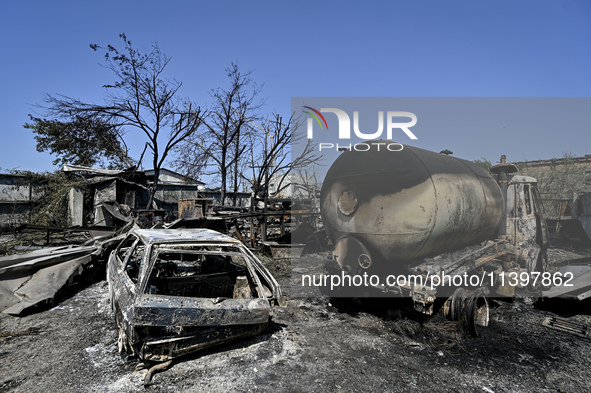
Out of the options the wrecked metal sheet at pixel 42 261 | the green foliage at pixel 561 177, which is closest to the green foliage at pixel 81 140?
the wrecked metal sheet at pixel 42 261

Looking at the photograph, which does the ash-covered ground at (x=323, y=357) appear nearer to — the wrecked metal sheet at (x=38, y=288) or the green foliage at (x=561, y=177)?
the wrecked metal sheet at (x=38, y=288)

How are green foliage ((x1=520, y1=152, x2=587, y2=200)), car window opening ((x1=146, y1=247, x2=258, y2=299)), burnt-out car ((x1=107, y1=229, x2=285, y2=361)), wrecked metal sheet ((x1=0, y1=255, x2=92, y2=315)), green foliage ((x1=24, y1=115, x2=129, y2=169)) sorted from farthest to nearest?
green foliage ((x1=520, y1=152, x2=587, y2=200))
green foliage ((x1=24, y1=115, x2=129, y2=169))
wrecked metal sheet ((x1=0, y1=255, x2=92, y2=315))
car window opening ((x1=146, y1=247, x2=258, y2=299))
burnt-out car ((x1=107, y1=229, x2=285, y2=361))

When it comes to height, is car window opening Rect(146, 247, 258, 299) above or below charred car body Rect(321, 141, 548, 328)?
below

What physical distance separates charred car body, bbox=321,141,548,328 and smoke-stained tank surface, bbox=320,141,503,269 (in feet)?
0.05

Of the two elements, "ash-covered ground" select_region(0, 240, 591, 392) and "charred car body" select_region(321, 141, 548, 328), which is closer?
"ash-covered ground" select_region(0, 240, 591, 392)

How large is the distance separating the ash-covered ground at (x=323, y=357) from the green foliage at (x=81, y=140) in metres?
12.5

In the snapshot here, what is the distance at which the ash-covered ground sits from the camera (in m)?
3.12

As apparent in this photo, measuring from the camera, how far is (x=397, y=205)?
4.45 meters

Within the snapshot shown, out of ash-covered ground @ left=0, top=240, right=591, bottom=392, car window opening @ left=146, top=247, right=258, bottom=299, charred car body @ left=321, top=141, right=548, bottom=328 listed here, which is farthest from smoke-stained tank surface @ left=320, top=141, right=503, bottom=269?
car window opening @ left=146, top=247, right=258, bottom=299

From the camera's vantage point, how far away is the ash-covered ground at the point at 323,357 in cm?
312

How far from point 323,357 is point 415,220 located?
2.23m

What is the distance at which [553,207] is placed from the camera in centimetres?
1805

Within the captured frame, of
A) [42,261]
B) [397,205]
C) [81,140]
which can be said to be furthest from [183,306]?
[81,140]

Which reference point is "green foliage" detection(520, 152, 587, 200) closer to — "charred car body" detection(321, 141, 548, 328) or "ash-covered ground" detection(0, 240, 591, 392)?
"charred car body" detection(321, 141, 548, 328)
